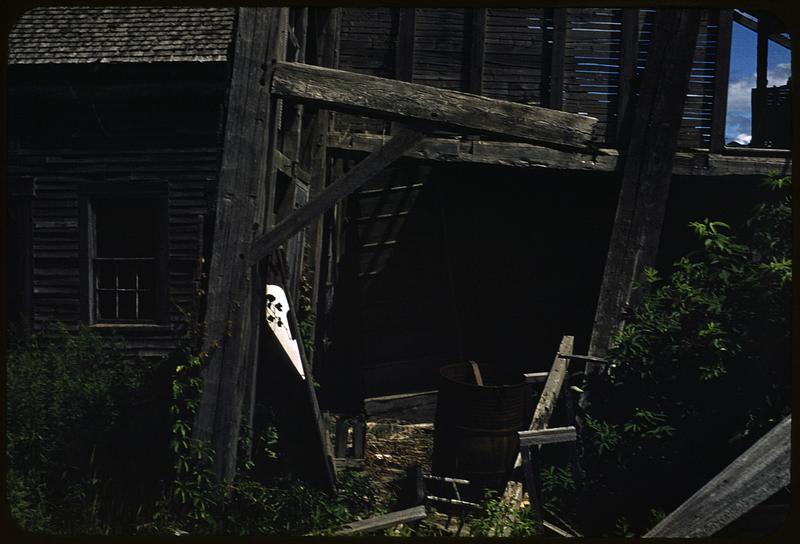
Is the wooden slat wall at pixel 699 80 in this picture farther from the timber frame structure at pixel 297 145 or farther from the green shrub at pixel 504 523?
the green shrub at pixel 504 523

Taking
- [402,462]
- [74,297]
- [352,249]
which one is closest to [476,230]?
[352,249]

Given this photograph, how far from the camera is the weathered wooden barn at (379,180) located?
727cm

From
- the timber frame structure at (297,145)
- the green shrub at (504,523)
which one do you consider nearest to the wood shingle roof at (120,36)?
the timber frame structure at (297,145)

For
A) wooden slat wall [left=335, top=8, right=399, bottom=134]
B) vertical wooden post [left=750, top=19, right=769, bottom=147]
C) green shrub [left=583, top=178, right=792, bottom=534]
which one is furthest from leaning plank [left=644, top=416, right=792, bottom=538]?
vertical wooden post [left=750, top=19, right=769, bottom=147]

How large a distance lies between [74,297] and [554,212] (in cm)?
556

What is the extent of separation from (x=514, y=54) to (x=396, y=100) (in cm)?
309

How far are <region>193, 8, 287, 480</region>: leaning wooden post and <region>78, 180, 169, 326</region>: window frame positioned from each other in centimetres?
414

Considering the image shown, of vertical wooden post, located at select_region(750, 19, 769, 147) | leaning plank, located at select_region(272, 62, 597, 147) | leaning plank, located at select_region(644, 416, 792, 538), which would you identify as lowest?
leaning plank, located at select_region(644, 416, 792, 538)

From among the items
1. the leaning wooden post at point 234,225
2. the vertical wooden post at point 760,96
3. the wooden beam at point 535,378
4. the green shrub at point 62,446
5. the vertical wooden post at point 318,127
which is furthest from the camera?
the vertical wooden post at point 760,96

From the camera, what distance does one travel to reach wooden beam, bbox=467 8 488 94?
7.39 meters

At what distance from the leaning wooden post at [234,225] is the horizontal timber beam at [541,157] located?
2712 mm

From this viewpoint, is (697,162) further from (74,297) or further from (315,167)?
(74,297)

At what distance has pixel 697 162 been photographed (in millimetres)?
7391

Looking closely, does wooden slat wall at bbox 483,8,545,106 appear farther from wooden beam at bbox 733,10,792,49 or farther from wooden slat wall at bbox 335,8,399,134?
wooden beam at bbox 733,10,792,49
